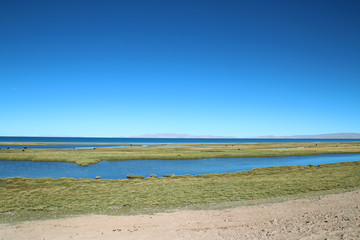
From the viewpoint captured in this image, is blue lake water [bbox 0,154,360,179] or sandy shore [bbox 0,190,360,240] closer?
sandy shore [bbox 0,190,360,240]

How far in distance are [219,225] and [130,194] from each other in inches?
409

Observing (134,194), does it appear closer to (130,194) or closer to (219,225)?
(130,194)

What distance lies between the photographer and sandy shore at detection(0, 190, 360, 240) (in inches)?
456

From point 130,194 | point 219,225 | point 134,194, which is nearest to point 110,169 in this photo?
point 130,194

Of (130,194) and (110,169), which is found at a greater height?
(130,194)

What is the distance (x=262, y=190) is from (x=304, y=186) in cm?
465

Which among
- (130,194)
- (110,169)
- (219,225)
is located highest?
(219,225)

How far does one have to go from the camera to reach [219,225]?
1332cm

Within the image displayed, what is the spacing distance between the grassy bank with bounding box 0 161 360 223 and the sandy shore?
2.24m

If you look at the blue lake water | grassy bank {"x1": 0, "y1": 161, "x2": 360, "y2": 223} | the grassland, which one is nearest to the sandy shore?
the grassland

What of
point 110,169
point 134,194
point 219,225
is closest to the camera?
point 219,225

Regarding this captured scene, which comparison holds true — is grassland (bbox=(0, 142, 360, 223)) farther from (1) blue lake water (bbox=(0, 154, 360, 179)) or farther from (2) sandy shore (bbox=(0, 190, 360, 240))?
(1) blue lake water (bbox=(0, 154, 360, 179))

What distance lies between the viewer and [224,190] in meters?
22.6

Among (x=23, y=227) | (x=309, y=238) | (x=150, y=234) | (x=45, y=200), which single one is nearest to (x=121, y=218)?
(x=150, y=234)
